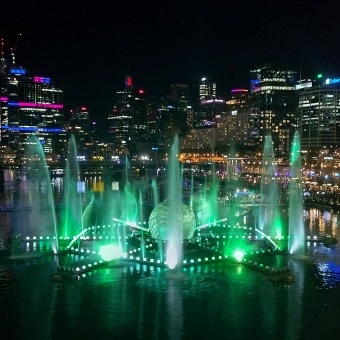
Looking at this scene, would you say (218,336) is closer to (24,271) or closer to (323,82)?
(24,271)

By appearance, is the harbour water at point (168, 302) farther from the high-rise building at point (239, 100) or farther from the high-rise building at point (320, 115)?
the high-rise building at point (239, 100)

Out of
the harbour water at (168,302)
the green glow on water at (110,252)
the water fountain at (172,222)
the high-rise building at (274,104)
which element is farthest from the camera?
the high-rise building at (274,104)

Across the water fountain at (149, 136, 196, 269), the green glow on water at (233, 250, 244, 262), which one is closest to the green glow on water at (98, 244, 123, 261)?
the water fountain at (149, 136, 196, 269)

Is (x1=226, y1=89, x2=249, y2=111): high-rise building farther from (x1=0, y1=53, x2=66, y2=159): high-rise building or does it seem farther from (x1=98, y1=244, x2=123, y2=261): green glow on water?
(x1=98, y1=244, x2=123, y2=261): green glow on water

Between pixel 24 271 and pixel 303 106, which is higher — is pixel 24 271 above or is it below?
below

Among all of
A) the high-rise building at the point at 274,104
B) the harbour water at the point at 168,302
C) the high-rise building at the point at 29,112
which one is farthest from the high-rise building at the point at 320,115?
the harbour water at the point at 168,302

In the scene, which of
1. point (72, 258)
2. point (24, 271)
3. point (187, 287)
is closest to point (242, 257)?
point (187, 287)
